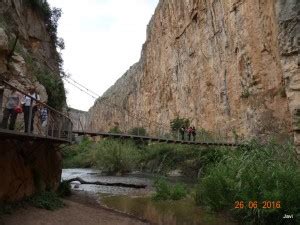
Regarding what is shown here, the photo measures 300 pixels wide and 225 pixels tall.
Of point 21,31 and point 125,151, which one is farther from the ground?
point 21,31

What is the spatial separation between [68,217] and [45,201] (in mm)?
1354

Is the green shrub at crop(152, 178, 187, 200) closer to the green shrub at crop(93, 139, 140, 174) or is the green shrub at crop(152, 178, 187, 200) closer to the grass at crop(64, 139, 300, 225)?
the grass at crop(64, 139, 300, 225)

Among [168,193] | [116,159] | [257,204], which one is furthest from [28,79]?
[116,159]

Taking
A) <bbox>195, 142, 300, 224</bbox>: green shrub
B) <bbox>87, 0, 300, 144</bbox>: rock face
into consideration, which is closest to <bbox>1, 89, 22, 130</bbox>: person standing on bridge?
<bbox>195, 142, 300, 224</bbox>: green shrub

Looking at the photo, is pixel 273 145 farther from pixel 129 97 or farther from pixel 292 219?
pixel 129 97

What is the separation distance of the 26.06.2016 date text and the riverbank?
2.38 meters

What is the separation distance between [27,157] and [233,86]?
24.5 m

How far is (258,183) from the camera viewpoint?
366 inches

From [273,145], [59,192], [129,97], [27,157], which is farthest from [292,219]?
[129,97]

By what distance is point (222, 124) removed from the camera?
3516cm

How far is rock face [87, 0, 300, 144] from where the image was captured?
22547mm

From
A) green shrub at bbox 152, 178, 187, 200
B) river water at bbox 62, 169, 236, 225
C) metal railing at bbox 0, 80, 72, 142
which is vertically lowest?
river water at bbox 62, 169, 236, 225

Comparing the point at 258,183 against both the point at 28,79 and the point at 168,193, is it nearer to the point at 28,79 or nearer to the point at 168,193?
the point at 168,193

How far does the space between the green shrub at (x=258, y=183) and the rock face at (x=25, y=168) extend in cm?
473
